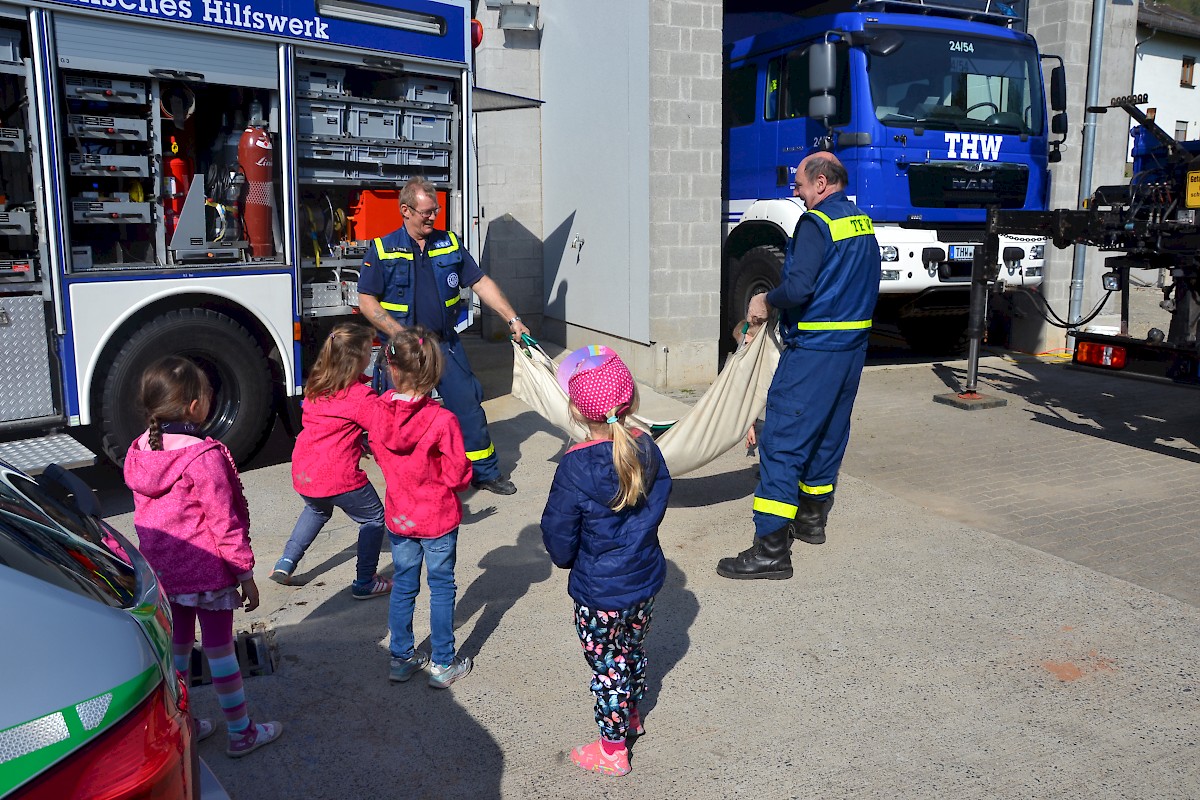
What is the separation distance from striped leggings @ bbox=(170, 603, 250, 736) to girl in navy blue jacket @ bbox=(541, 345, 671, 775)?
108 cm

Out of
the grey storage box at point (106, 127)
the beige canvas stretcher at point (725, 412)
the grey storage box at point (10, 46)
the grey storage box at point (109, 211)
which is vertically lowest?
the beige canvas stretcher at point (725, 412)

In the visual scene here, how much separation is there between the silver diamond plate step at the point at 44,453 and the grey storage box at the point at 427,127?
3.04 meters

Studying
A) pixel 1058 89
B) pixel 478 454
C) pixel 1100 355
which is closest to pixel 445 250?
pixel 478 454

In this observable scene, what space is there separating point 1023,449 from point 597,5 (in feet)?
18.0

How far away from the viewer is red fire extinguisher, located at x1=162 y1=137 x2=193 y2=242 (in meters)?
6.38

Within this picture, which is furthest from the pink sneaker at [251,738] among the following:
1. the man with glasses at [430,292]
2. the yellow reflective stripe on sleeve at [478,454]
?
the yellow reflective stripe on sleeve at [478,454]

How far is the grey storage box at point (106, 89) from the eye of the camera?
573cm

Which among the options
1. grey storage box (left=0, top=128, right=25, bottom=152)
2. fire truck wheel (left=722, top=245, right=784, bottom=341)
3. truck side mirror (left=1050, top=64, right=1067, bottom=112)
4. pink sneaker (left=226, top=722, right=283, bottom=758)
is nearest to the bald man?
pink sneaker (left=226, top=722, right=283, bottom=758)

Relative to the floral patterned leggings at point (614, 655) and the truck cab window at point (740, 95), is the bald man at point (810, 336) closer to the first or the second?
the floral patterned leggings at point (614, 655)

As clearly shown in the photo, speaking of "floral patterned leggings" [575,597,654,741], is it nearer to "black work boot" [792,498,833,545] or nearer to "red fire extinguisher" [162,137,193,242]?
"black work boot" [792,498,833,545]

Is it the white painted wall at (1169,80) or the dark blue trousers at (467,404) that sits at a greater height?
the white painted wall at (1169,80)

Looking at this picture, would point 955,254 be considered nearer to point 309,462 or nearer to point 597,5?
point 597,5

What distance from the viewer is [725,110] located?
10539 millimetres

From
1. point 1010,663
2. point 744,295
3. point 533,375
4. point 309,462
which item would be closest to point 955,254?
point 744,295
